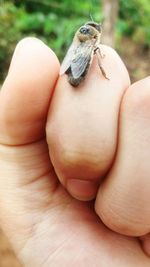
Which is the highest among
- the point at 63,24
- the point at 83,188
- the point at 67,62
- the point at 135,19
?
the point at 67,62

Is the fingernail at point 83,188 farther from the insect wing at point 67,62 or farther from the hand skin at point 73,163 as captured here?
the insect wing at point 67,62

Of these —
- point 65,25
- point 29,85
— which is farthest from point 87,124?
point 65,25

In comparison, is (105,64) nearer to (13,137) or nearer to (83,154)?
(83,154)

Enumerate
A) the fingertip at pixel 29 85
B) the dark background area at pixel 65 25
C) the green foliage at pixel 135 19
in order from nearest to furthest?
the fingertip at pixel 29 85, the dark background area at pixel 65 25, the green foliage at pixel 135 19

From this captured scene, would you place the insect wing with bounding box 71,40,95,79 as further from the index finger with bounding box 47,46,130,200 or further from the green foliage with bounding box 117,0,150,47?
the green foliage with bounding box 117,0,150,47

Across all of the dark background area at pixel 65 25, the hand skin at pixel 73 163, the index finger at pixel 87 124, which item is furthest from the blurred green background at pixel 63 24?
the index finger at pixel 87 124

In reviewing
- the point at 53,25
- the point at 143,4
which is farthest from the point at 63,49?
the point at 143,4

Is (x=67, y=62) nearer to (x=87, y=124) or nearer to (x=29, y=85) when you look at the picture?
(x=29, y=85)
